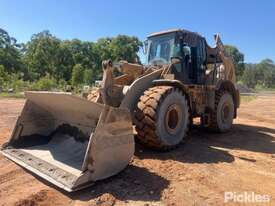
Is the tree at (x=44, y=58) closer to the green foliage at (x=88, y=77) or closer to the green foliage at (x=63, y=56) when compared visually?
the green foliage at (x=63, y=56)

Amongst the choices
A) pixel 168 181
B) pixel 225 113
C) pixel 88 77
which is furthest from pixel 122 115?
pixel 88 77

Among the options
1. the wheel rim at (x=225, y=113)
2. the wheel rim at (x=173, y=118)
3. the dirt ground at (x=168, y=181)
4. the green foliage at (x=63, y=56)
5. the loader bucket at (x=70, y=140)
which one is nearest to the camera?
the dirt ground at (x=168, y=181)

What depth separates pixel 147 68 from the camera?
6.62m

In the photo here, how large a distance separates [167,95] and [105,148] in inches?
77.9

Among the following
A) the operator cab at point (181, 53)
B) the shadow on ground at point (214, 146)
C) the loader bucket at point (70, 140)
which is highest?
the operator cab at point (181, 53)

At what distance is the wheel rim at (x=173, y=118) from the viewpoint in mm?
5451

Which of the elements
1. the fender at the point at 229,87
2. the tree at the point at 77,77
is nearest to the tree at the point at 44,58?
the tree at the point at 77,77

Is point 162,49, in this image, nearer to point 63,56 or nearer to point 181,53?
point 181,53

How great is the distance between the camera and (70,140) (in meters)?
4.92

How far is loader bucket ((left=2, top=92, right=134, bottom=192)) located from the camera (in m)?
3.64

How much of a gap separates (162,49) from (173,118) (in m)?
1.97

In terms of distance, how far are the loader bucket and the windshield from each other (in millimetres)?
2778

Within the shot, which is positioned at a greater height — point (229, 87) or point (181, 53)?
point (181, 53)

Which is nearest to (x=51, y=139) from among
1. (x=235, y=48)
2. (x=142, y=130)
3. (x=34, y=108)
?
(x=34, y=108)
